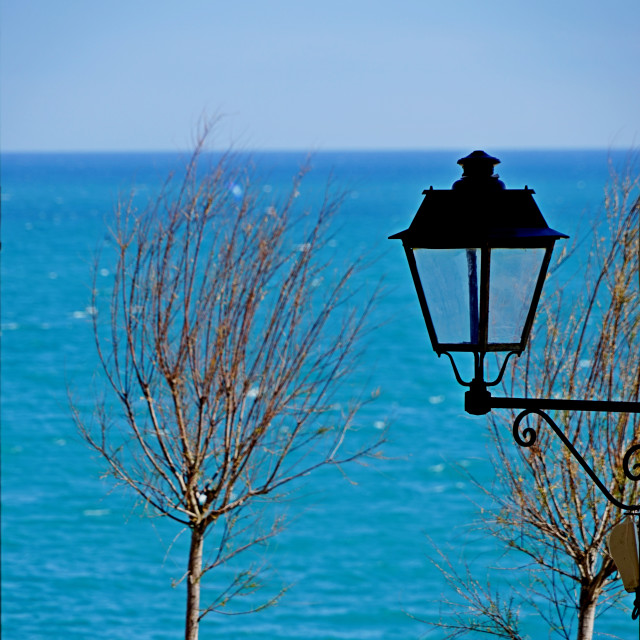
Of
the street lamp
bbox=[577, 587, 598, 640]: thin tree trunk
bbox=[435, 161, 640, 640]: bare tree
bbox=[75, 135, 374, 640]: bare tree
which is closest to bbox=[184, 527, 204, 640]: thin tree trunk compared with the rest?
bbox=[75, 135, 374, 640]: bare tree

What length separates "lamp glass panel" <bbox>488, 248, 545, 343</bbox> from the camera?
250cm

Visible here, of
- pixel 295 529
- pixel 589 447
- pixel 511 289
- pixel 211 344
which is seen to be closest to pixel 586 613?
pixel 589 447

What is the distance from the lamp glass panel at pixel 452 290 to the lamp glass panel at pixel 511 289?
0.04m

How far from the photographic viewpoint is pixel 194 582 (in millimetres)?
5555

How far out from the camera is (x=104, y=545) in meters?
18.8

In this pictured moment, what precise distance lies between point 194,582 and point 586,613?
2.08 meters

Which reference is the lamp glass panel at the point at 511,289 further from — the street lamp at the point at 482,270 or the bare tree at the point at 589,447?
the bare tree at the point at 589,447

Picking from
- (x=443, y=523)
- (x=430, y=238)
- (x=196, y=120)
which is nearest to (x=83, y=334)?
(x=443, y=523)

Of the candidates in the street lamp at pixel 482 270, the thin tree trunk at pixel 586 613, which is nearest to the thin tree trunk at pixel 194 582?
the thin tree trunk at pixel 586 613

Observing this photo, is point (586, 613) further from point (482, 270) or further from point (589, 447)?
point (482, 270)

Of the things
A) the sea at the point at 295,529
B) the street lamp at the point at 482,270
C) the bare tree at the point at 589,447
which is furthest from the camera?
the sea at the point at 295,529

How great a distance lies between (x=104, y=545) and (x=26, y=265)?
1206 inches

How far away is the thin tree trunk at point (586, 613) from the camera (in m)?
5.04

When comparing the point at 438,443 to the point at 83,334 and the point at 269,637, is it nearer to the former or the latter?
the point at 269,637
